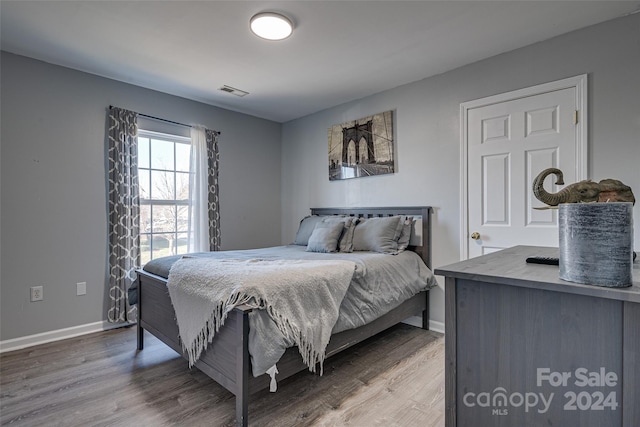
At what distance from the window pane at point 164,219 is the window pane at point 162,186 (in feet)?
0.41

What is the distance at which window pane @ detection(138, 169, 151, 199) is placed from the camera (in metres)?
3.38

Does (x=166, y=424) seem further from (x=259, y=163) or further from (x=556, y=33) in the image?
(x=556, y=33)

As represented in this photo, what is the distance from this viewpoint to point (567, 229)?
88cm

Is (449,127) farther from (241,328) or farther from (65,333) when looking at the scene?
(65,333)

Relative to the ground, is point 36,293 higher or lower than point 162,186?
lower

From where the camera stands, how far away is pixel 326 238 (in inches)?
122

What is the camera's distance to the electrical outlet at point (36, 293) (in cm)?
273

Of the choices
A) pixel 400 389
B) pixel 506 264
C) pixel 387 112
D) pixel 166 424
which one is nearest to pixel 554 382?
pixel 506 264

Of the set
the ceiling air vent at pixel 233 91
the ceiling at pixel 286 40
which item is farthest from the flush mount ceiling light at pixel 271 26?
the ceiling air vent at pixel 233 91

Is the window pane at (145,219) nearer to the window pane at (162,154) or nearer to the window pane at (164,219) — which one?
the window pane at (164,219)

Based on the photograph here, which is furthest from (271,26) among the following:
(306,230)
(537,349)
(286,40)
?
(537,349)

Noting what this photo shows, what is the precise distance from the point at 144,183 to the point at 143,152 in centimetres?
33

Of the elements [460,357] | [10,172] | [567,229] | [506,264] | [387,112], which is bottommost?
[460,357]

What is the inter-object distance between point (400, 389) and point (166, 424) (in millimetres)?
1375
